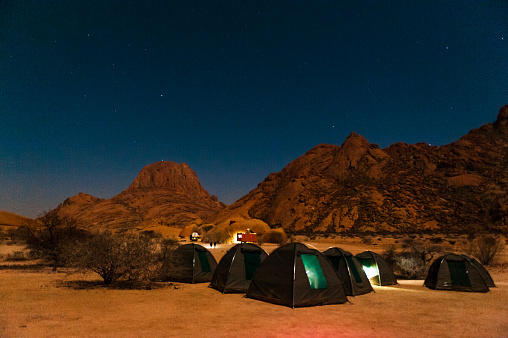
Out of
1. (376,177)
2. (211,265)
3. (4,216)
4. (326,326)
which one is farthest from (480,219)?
(4,216)

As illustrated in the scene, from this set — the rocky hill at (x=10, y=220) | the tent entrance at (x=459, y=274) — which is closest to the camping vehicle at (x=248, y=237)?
the tent entrance at (x=459, y=274)

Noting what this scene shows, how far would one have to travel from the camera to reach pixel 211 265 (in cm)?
1534

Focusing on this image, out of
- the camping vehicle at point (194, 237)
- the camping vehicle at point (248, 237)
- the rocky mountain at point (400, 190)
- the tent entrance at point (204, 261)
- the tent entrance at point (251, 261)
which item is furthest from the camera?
the rocky mountain at point (400, 190)

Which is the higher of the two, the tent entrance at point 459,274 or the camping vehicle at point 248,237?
the camping vehicle at point 248,237

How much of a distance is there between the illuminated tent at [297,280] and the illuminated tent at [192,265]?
4.26 metres

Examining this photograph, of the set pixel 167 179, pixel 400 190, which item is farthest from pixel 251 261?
pixel 167 179

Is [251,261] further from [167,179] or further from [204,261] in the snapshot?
[167,179]

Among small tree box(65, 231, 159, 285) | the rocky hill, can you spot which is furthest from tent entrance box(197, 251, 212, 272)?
the rocky hill

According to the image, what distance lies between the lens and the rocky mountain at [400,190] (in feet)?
181

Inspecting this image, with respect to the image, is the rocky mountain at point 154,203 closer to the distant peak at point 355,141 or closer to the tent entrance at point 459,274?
the distant peak at point 355,141

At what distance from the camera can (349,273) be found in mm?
12477

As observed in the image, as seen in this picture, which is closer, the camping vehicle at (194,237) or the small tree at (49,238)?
the small tree at (49,238)

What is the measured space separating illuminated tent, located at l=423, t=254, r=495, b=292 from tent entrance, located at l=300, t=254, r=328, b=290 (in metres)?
7.00

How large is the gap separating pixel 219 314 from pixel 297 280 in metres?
2.57
